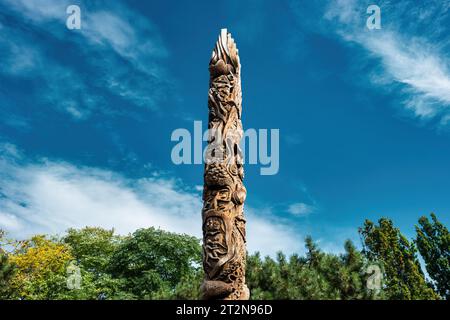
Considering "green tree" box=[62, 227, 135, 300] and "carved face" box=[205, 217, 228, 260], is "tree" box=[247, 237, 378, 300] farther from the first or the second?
"green tree" box=[62, 227, 135, 300]

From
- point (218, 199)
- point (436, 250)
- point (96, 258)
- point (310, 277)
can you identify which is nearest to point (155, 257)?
point (96, 258)

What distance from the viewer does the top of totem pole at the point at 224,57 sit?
849cm

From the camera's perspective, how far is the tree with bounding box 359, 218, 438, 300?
2095 cm

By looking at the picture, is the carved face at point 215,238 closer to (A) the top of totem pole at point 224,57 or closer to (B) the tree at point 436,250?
(A) the top of totem pole at point 224,57

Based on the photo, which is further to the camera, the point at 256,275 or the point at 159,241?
the point at 159,241

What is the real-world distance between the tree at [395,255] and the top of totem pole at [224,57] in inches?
640

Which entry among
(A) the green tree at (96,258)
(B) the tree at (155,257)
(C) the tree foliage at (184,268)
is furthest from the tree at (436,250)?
(A) the green tree at (96,258)

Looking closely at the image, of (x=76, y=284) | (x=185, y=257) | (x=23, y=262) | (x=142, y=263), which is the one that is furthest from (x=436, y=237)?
(x=23, y=262)

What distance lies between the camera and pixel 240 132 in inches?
324

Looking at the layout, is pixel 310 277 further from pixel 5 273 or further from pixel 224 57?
pixel 5 273

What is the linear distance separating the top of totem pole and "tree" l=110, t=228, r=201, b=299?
1445 cm

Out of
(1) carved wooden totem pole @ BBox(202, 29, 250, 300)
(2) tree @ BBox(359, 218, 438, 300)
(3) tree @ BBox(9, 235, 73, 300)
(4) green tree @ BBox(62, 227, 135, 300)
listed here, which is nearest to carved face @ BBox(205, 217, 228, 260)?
(1) carved wooden totem pole @ BBox(202, 29, 250, 300)
